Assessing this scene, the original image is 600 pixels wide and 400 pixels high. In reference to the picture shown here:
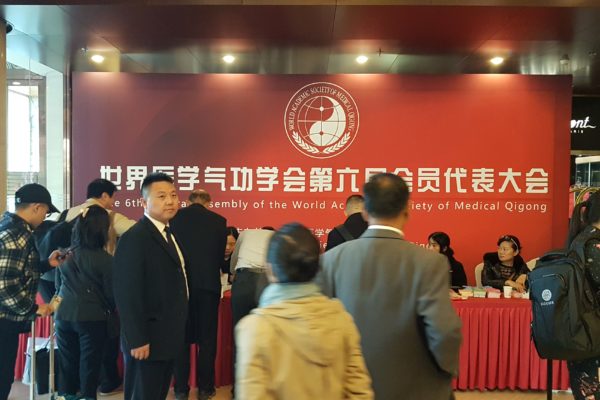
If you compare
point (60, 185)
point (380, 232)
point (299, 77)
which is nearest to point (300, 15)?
point (299, 77)

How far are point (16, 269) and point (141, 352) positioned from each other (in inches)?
33.0

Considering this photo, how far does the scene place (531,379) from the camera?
3.58 meters

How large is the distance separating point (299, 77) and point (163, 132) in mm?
1505

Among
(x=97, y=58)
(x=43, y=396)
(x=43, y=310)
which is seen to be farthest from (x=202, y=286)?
(x=97, y=58)

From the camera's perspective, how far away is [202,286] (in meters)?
3.40

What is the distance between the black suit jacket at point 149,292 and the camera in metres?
2.20

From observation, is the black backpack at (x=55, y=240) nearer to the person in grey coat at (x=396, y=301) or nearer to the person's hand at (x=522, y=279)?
the person in grey coat at (x=396, y=301)

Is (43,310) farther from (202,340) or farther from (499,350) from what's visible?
(499,350)

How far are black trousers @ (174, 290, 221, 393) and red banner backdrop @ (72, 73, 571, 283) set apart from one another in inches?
77.7

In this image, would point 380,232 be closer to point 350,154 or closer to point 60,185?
point 350,154

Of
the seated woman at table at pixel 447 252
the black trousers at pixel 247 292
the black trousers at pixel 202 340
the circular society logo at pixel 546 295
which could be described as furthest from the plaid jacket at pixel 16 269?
the seated woman at table at pixel 447 252

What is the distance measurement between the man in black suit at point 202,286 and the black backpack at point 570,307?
1951 mm

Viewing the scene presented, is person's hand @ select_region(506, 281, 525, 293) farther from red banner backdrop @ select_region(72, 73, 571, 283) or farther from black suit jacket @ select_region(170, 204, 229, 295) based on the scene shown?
black suit jacket @ select_region(170, 204, 229, 295)

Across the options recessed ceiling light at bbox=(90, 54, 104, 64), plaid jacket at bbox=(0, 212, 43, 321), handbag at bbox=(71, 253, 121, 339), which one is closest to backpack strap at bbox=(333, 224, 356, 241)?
handbag at bbox=(71, 253, 121, 339)
